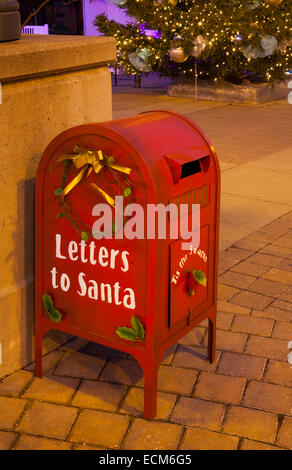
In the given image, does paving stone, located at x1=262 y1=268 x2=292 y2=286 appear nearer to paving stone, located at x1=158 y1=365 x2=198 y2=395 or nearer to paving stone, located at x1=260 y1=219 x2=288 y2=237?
paving stone, located at x1=260 y1=219 x2=288 y2=237

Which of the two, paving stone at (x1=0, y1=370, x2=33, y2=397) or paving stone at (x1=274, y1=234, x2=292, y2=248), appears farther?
paving stone at (x1=274, y1=234, x2=292, y2=248)

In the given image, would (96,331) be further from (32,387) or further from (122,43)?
(122,43)

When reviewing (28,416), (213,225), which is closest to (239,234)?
(213,225)

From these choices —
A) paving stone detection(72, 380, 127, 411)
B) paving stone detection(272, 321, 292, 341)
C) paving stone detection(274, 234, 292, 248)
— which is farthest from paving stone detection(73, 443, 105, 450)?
paving stone detection(274, 234, 292, 248)

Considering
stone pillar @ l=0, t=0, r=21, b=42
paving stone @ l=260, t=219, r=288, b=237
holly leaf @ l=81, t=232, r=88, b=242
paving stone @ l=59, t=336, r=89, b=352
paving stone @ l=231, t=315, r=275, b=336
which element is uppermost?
stone pillar @ l=0, t=0, r=21, b=42

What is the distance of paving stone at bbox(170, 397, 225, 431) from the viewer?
2.81 meters

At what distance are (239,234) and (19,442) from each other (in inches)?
117

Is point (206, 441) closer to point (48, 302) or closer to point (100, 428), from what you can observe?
point (100, 428)

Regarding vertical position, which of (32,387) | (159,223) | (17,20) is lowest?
(32,387)

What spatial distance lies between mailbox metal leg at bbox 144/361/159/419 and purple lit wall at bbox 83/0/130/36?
51.3ft

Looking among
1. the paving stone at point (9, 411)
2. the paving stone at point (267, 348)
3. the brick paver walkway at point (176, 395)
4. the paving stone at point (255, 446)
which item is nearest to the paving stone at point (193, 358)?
the brick paver walkway at point (176, 395)

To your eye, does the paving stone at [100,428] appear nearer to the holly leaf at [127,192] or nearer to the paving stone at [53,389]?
the paving stone at [53,389]
